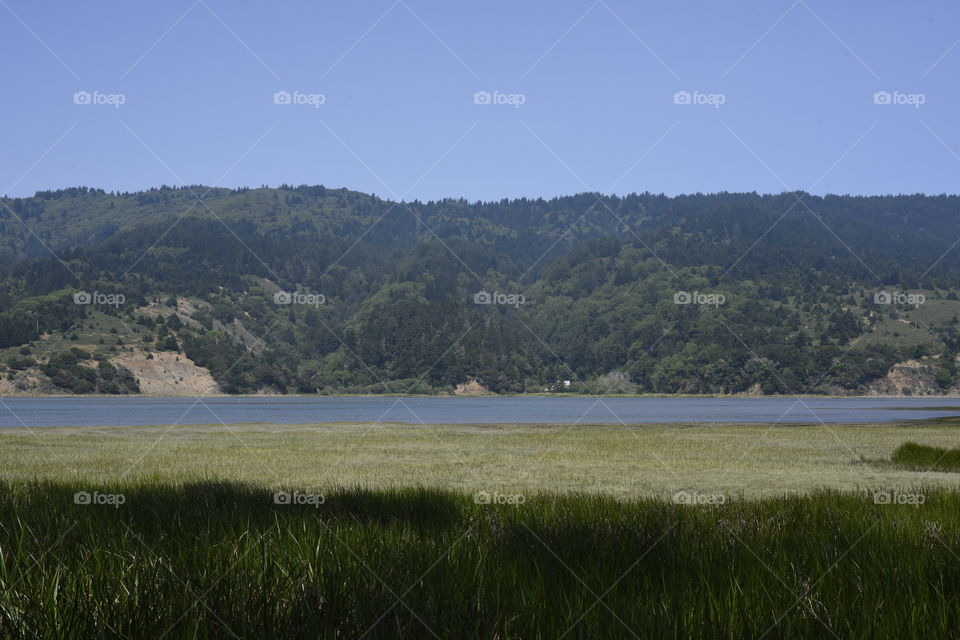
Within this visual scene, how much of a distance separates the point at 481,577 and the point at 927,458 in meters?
28.8

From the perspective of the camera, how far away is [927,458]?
100 ft

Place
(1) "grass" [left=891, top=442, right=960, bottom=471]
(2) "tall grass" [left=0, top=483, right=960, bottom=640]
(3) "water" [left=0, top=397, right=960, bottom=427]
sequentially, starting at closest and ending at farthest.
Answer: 1. (2) "tall grass" [left=0, top=483, right=960, bottom=640]
2. (1) "grass" [left=891, top=442, right=960, bottom=471]
3. (3) "water" [left=0, top=397, right=960, bottom=427]

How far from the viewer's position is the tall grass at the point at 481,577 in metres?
5.04

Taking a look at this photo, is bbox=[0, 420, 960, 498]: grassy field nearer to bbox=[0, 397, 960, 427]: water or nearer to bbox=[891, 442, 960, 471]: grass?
bbox=[891, 442, 960, 471]: grass

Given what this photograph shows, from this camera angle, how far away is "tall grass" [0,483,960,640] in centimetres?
504

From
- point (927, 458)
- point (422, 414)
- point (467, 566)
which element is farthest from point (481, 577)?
point (422, 414)

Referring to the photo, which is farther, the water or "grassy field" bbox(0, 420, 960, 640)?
the water

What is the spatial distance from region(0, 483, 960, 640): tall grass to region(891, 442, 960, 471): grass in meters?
20.4

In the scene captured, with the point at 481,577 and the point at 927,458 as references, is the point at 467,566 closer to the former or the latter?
the point at 481,577

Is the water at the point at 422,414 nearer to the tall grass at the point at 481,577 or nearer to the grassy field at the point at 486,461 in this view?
the grassy field at the point at 486,461

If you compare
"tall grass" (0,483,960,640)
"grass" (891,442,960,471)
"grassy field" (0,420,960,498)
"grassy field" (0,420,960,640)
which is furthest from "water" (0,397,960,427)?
"tall grass" (0,483,960,640)

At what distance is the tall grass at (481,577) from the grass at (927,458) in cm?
2037

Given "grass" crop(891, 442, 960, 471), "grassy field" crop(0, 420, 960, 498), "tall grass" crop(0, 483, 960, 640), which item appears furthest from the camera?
"grass" crop(891, 442, 960, 471)

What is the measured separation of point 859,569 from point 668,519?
330cm
